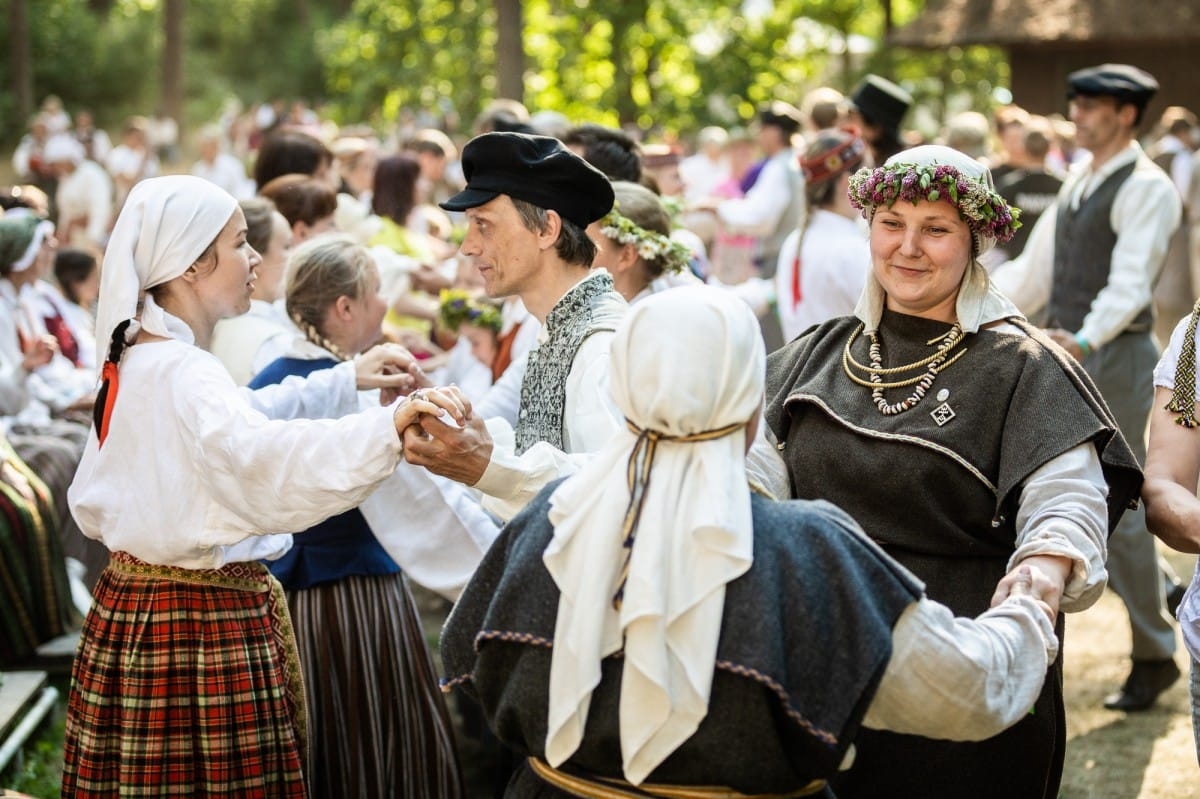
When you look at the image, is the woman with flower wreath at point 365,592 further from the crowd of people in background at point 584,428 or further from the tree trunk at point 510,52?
→ the tree trunk at point 510,52

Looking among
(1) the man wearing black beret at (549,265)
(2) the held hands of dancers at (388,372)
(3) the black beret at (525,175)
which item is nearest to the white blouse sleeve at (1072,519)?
(1) the man wearing black beret at (549,265)

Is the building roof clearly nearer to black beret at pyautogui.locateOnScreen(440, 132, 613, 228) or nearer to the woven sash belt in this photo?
black beret at pyautogui.locateOnScreen(440, 132, 613, 228)

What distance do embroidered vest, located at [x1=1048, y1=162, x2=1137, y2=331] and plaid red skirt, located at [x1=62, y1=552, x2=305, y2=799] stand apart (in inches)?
149

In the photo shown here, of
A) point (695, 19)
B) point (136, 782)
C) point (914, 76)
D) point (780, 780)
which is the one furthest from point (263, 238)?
point (914, 76)

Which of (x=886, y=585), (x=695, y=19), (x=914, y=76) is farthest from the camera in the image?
(x=914, y=76)

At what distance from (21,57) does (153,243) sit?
31574 mm

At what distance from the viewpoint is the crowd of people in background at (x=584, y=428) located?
7.75 feet

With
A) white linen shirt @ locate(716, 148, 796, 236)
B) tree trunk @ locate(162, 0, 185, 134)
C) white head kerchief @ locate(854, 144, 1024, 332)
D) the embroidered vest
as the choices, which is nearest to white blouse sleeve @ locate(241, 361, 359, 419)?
white head kerchief @ locate(854, 144, 1024, 332)

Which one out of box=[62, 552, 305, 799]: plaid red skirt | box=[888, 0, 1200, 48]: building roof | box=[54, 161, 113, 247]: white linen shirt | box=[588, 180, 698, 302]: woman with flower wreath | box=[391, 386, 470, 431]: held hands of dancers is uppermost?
box=[888, 0, 1200, 48]: building roof

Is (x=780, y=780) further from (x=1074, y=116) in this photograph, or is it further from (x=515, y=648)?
(x=1074, y=116)

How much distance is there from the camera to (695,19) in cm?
2098

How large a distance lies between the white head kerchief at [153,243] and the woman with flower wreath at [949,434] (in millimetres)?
1372

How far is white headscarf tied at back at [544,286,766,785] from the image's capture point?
2.16 meters

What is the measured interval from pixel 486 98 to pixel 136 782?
20.0 meters
